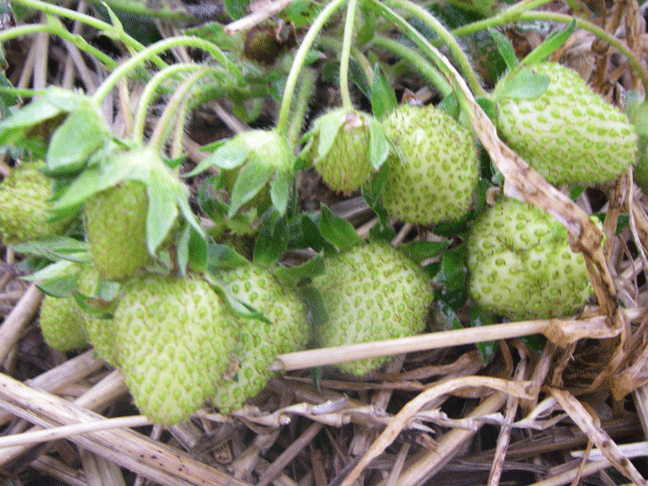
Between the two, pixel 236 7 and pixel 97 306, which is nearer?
pixel 97 306

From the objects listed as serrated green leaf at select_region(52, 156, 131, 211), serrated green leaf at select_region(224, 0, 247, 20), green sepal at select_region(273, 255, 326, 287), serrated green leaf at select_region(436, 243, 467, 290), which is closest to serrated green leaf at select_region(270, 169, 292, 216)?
green sepal at select_region(273, 255, 326, 287)

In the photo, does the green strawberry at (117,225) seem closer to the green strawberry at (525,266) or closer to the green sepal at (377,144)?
the green sepal at (377,144)

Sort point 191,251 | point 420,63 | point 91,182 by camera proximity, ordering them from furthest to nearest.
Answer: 1. point 420,63
2. point 191,251
3. point 91,182

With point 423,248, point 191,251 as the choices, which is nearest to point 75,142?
point 191,251

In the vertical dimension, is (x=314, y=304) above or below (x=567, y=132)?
below

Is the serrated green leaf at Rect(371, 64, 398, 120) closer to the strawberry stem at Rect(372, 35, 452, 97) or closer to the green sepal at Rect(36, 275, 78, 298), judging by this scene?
the strawberry stem at Rect(372, 35, 452, 97)

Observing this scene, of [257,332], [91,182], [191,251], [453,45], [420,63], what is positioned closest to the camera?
[91,182]

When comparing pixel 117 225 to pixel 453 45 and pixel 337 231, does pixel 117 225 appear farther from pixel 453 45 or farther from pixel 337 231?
pixel 453 45

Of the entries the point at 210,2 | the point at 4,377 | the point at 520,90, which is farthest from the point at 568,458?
the point at 210,2

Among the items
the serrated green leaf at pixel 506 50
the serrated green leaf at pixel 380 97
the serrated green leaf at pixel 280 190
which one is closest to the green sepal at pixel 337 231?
the serrated green leaf at pixel 280 190
